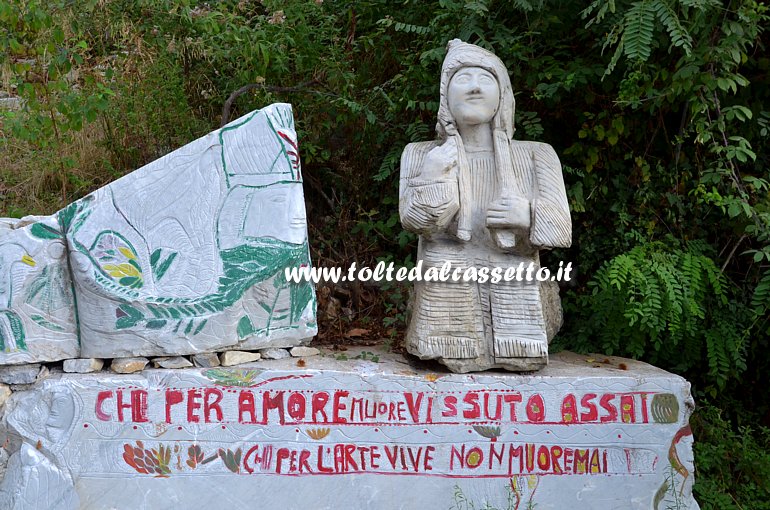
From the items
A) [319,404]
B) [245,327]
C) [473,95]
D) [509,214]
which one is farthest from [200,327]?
[473,95]

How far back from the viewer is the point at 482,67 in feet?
11.9

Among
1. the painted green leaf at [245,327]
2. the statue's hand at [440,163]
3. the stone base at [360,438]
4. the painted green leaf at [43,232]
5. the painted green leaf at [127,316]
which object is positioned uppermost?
the statue's hand at [440,163]

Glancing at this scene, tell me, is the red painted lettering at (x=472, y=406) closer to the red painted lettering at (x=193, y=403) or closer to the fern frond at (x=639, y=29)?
the red painted lettering at (x=193, y=403)

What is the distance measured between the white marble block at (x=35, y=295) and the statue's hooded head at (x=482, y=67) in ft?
5.83

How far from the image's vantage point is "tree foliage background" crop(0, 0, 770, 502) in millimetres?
3961

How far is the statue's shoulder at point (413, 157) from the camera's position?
12.1 ft

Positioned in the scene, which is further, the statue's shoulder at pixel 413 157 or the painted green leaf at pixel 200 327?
the statue's shoulder at pixel 413 157

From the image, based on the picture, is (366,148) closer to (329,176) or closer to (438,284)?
(329,176)

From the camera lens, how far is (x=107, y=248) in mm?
3438

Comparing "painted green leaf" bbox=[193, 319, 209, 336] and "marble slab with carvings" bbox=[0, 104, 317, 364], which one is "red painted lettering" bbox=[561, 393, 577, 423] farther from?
"painted green leaf" bbox=[193, 319, 209, 336]

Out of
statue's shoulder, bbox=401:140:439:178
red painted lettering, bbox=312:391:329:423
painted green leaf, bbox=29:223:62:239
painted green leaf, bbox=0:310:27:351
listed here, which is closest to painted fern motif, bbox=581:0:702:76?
statue's shoulder, bbox=401:140:439:178

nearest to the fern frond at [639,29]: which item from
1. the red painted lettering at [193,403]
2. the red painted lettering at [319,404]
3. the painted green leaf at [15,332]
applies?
the red painted lettering at [319,404]

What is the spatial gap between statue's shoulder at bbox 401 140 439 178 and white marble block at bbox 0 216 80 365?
1534 mm

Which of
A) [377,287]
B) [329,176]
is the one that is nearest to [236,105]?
[329,176]
